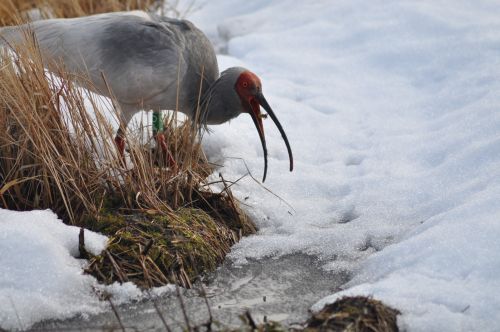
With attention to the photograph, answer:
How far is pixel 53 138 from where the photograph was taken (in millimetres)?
4371

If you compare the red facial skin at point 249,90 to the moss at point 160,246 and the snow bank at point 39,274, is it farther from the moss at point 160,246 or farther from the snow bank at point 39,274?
the snow bank at point 39,274

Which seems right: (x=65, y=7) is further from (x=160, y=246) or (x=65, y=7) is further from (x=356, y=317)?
(x=356, y=317)

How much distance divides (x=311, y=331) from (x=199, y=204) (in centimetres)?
163

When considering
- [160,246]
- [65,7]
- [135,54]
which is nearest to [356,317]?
[160,246]

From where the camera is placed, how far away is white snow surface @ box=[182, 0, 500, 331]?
12.3ft

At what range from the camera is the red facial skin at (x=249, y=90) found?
5402mm

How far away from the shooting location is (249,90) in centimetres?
542

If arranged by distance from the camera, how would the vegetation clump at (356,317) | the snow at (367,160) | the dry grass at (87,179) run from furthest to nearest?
1. the dry grass at (87,179)
2. the snow at (367,160)
3. the vegetation clump at (356,317)

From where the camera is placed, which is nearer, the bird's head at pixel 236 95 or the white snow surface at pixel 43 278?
the white snow surface at pixel 43 278

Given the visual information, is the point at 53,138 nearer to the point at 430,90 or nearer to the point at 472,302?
the point at 472,302

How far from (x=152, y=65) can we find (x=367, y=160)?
4.98 ft

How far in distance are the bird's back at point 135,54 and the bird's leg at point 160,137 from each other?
16 cm

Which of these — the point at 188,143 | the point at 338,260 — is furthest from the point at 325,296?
the point at 188,143

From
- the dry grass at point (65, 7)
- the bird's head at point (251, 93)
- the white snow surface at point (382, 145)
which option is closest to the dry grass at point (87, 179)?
the white snow surface at point (382, 145)
